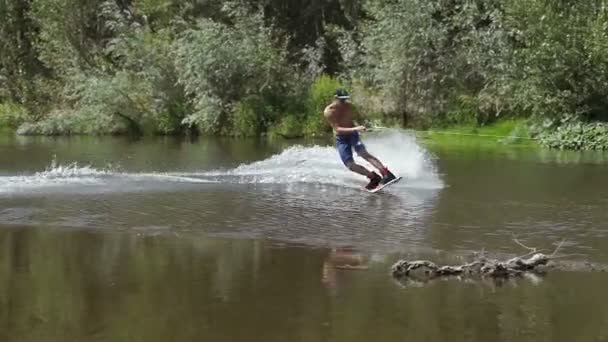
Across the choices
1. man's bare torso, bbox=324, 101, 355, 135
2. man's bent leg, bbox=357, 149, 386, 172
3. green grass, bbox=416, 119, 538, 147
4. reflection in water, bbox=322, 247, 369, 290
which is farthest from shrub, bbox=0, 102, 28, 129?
reflection in water, bbox=322, 247, 369, 290

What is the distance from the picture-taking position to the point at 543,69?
28.1 meters

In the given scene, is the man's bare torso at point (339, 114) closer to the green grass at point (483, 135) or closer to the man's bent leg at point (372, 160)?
the man's bent leg at point (372, 160)

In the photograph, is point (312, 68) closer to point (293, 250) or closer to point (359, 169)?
point (359, 169)

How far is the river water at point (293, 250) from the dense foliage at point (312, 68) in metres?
10.5

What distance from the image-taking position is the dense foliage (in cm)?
2811

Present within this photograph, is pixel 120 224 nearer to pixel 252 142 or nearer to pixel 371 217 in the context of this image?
pixel 371 217

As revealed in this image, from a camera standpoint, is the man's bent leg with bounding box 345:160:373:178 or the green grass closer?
the man's bent leg with bounding box 345:160:373:178

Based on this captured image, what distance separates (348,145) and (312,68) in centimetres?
2204

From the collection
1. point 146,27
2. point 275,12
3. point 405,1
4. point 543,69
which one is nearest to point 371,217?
point 543,69

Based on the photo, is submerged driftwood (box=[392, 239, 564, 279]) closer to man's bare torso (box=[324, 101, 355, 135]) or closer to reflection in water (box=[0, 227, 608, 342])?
reflection in water (box=[0, 227, 608, 342])

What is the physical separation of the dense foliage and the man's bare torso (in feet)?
46.1

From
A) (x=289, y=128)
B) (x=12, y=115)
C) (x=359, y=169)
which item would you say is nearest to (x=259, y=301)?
(x=359, y=169)

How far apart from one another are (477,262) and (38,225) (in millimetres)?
5945

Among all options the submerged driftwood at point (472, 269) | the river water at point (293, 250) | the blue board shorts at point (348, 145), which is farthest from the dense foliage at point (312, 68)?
the submerged driftwood at point (472, 269)
